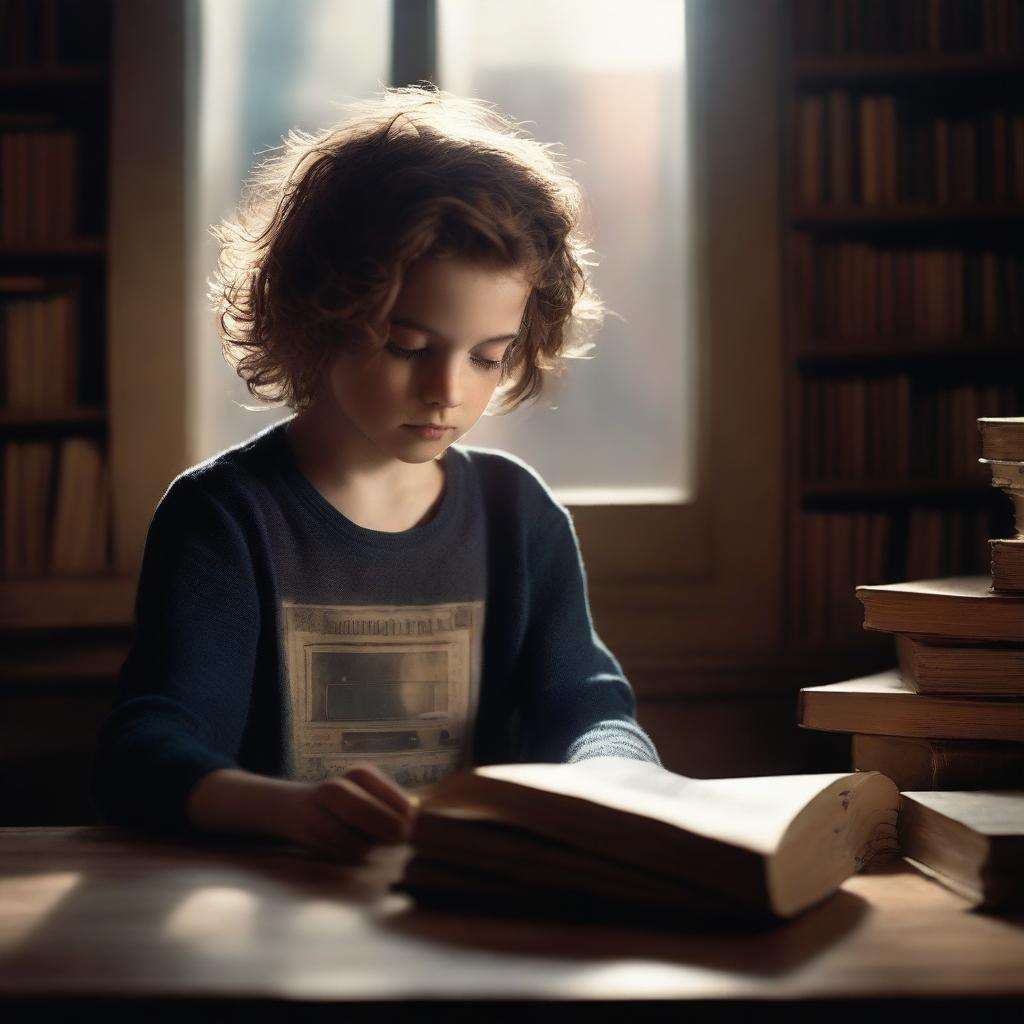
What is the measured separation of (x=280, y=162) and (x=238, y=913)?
0.95m

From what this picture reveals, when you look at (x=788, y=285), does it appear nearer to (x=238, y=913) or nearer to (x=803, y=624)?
(x=803, y=624)

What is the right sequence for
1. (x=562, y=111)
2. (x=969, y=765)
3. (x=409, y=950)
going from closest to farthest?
(x=409, y=950) → (x=969, y=765) → (x=562, y=111)

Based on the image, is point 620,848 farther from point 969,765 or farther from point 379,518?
point 379,518

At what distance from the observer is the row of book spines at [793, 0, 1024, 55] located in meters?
1.98

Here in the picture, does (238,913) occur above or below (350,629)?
below

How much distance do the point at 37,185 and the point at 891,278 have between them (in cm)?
148

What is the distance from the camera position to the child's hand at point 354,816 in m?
0.85

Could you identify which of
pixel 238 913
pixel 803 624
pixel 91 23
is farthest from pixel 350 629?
pixel 91 23

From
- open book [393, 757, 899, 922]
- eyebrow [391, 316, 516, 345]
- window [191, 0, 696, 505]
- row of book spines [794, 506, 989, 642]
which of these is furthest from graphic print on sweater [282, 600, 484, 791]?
row of book spines [794, 506, 989, 642]

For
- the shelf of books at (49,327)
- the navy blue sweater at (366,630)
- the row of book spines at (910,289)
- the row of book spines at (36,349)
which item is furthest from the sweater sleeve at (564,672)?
the row of book spines at (36,349)

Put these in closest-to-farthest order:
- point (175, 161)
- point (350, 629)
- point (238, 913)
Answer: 1. point (238, 913)
2. point (350, 629)
3. point (175, 161)

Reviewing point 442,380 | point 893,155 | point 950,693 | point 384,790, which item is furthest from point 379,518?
point 893,155

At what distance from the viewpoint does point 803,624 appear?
81.3 inches

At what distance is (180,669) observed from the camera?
1.11m
